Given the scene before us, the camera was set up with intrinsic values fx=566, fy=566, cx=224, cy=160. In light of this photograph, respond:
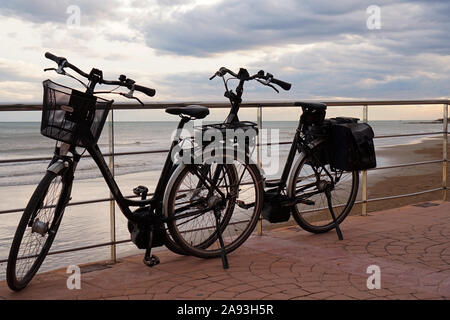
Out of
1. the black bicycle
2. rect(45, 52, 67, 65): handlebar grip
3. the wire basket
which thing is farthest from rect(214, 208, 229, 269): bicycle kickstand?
rect(45, 52, 67, 65): handlebar grip

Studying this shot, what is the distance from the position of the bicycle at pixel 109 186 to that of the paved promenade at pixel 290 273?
0.46ft

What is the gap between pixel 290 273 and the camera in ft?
12.0

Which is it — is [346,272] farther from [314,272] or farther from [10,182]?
[10,182]

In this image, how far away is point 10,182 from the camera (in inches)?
580

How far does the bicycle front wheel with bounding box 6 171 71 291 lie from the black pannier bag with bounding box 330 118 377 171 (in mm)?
2183

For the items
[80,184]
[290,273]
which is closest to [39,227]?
[290,273]

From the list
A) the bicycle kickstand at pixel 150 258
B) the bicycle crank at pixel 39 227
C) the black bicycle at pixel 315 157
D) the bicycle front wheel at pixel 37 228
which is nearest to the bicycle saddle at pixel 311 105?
the black bicycle at pixel 315 157

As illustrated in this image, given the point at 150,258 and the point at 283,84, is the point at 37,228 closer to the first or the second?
the point at 150,258

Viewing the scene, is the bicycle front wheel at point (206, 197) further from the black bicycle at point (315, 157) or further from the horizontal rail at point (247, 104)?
the horizontal rail at point (247, 104)

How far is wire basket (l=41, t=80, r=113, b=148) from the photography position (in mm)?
3092

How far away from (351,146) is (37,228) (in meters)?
2.48

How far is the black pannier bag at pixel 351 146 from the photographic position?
448 centimetres

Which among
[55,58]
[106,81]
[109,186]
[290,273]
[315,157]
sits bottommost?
[290,273]
